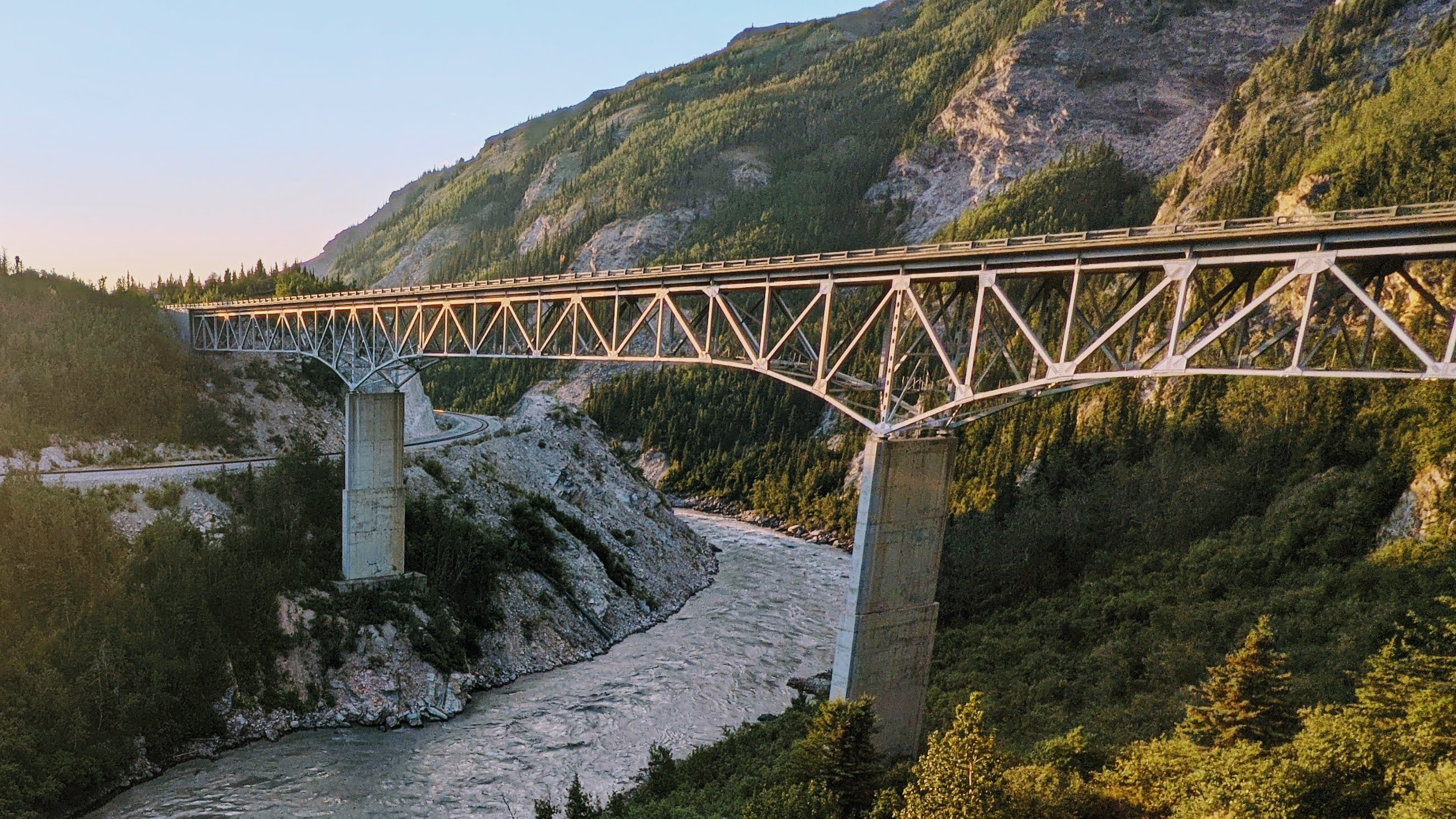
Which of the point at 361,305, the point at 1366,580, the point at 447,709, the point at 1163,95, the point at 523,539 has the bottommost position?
the point at 447,709

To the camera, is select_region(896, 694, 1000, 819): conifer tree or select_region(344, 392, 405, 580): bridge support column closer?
select_region(896, 694, 1000, 819): conifer tree

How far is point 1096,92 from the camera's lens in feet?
508

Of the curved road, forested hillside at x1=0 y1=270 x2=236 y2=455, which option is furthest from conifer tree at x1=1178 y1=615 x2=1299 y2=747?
forested hillside at x1=0 y1=270 x2=236 y2=455

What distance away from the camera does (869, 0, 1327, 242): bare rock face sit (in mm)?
141125

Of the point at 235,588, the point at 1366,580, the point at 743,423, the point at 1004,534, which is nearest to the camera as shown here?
the point at 1366,580

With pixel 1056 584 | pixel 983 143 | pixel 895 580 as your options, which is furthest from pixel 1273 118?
pixel 895 580

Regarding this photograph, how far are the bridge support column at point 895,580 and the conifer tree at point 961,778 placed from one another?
7.00m

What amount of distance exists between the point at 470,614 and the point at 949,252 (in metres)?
30.4

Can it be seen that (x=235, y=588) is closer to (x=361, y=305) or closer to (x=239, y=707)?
(x=239, y=707)

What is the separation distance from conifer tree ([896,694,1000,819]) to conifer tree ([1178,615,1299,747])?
6.29m

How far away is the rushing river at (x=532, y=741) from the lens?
28312 millimetres

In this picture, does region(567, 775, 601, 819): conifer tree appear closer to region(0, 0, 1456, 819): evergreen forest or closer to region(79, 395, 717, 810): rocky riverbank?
region(0, 0, 1456, 819): evergreen forest

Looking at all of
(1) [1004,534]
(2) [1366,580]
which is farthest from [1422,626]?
(1) [1004,534]

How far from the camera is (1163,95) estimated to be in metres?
147
